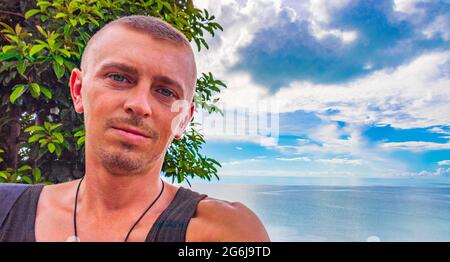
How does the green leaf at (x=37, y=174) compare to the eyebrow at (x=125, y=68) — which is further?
the green leaf at (x=37, y=174)

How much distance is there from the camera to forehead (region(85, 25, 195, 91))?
777mm

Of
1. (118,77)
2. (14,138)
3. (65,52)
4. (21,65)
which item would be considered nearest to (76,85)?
(118,77)

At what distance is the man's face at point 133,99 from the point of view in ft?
2.48

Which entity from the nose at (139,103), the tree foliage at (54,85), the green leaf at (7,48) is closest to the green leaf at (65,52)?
Answer: the tree foliage at (54,85)

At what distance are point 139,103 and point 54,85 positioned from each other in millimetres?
758

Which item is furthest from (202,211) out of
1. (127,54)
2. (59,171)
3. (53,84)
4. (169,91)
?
(53,84)

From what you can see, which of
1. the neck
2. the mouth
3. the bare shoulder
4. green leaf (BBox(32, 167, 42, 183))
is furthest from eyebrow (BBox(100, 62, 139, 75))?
green leaf (BBox(32, 167, 42, 183))

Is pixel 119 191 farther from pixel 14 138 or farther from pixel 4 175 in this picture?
pixel 14 138

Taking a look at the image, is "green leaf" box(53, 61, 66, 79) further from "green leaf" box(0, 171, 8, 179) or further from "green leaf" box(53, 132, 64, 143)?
"green leaf" box(0, 171, 8, 179)

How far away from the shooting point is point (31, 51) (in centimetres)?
115

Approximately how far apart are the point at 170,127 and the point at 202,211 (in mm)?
198

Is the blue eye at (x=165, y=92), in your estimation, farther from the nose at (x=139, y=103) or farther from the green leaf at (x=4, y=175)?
the green leaf at (x=4, y=175)
